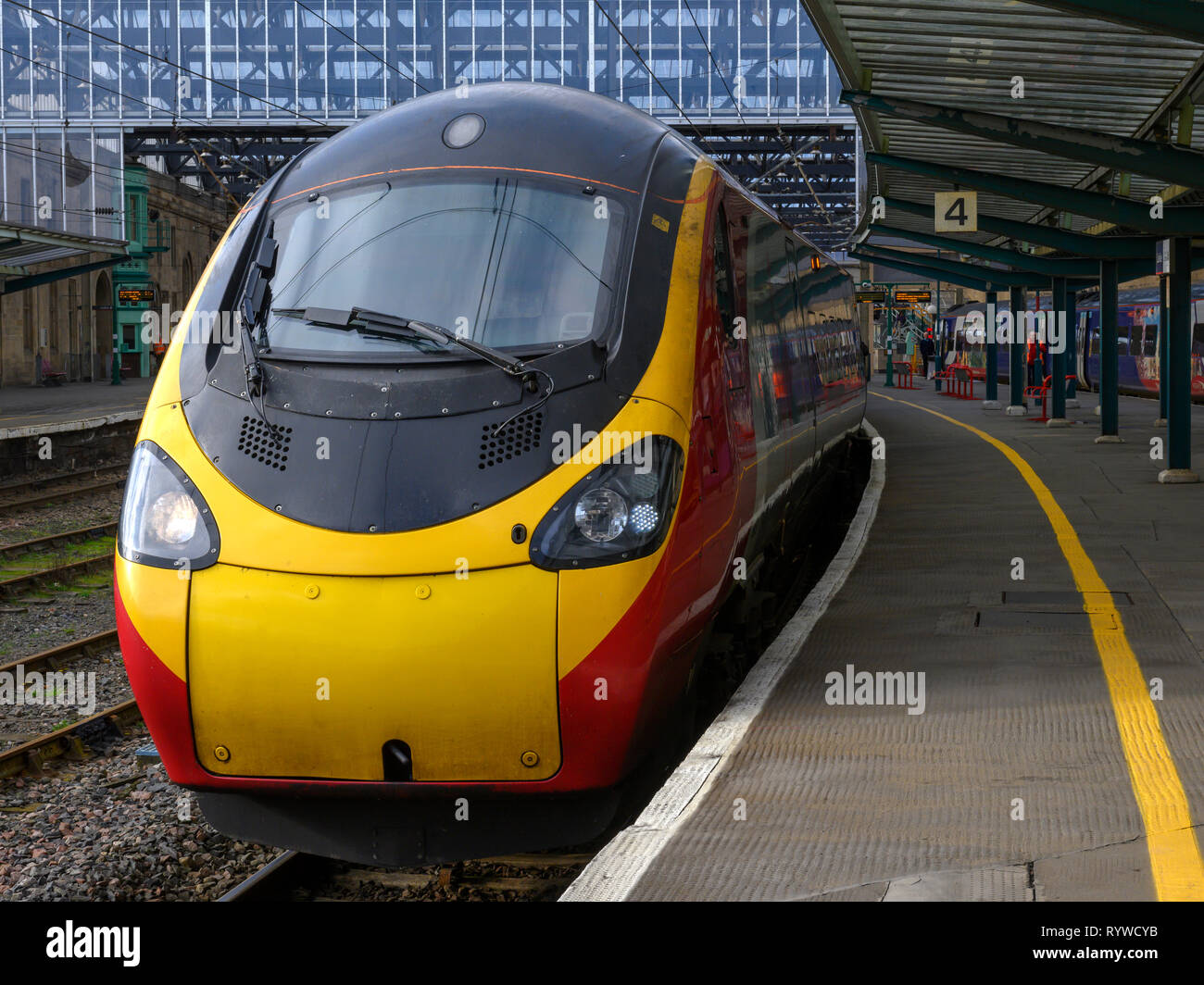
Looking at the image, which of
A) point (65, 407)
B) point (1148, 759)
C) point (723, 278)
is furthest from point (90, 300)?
point (1148, 759)

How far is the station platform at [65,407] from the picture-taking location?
77.2 ft

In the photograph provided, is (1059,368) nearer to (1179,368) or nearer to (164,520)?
(1179,368)

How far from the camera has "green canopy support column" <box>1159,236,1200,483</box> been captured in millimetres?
13859

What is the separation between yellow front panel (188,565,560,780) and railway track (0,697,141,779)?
11.2 feet

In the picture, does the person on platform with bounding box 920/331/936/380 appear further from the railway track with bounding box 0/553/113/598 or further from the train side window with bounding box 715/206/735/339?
the train side window with bounding box 715/206/735/339

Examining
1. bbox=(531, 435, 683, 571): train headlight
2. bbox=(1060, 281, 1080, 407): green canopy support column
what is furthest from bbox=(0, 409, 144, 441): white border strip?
bbox=(531, 435, 683, 571): train headlight

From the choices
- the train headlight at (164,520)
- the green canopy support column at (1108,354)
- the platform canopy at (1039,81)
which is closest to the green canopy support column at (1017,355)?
the green canopy support column at (1108,354)

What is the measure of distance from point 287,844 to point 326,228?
86.1 inches

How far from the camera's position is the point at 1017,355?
2600 cm

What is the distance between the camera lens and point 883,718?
5285mm

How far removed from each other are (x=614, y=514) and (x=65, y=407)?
27889 millimetres

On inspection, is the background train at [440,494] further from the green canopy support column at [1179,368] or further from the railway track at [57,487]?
the railway track at [57,487]

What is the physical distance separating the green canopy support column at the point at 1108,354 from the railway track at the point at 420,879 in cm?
1496
